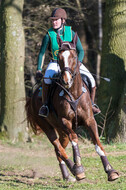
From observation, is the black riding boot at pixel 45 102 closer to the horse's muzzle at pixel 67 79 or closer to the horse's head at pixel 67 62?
the horse's head at pixel 67 62

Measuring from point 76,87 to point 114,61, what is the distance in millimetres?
5437

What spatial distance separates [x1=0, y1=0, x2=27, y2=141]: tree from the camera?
528 inches

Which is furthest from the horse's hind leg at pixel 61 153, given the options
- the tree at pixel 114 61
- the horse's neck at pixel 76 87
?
the tree at pixel 114 61

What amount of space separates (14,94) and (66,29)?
21.3ft

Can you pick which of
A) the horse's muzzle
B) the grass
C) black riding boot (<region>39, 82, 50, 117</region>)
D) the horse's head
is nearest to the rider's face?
the horse's head

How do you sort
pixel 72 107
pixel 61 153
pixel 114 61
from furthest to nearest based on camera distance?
pixel 114 61 → pixel 61 153 → pixel 72 107

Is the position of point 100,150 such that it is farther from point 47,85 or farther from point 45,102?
point 47,85

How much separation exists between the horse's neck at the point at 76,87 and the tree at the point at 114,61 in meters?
4.87

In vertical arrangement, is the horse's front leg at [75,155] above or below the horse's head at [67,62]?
below

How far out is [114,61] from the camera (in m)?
12.3

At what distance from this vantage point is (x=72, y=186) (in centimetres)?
725

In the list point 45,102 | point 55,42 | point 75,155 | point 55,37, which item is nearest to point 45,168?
point 45,102

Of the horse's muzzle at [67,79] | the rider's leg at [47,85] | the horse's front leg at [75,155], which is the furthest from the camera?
the rider's leg at [47,85]

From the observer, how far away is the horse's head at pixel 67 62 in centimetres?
656
